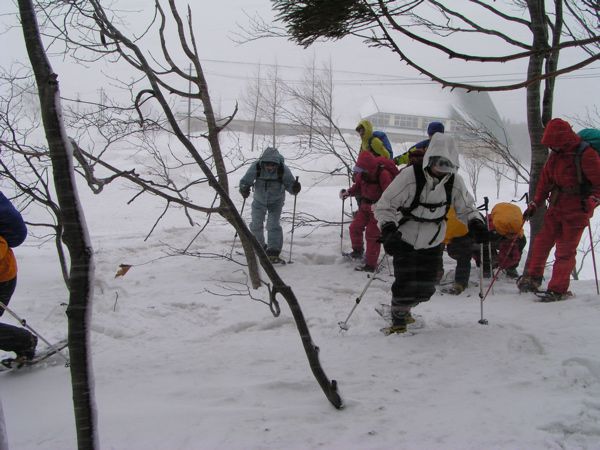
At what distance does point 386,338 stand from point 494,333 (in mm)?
906

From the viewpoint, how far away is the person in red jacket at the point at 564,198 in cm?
433

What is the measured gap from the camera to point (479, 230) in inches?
146

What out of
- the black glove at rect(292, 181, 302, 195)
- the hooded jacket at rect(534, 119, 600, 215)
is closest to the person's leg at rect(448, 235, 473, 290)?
the hooded jacket at rect(534, 119, 600, 215)

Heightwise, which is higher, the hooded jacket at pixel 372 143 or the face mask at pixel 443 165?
the hooded jacket at pixel 372 143

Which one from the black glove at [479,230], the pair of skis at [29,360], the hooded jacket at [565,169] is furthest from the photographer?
the hooded jacket at [565,169]

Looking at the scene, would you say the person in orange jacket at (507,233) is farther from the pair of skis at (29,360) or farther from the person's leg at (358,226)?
the pair of skis at (29,360)

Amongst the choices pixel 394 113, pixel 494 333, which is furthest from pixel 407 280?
pixel 394 113

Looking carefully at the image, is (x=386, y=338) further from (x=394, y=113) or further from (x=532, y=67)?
(x=394, y=113)

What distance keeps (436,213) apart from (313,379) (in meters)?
1.83

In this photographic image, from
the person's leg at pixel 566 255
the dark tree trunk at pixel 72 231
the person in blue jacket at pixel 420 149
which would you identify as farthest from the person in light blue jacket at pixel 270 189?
the dark tree trunk at pixel 72 231

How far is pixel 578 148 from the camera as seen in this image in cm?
439

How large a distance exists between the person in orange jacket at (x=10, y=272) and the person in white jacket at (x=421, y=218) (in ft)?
9.75

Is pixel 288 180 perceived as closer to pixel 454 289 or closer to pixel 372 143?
pixel 372 143

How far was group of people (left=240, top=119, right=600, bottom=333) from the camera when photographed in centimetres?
362
